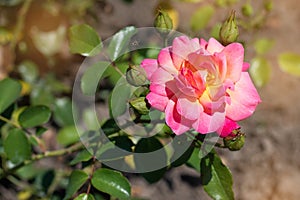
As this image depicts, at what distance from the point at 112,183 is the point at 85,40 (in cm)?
30

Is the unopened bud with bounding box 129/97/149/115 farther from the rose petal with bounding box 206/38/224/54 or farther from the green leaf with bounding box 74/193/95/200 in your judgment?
the green leaf with bounding box 74/193/95/200

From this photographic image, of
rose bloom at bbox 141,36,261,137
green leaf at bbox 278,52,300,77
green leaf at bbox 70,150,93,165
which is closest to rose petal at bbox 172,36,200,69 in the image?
rose bloom at bbox 141,36,261,137

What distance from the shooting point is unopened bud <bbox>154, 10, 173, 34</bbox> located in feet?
3.33

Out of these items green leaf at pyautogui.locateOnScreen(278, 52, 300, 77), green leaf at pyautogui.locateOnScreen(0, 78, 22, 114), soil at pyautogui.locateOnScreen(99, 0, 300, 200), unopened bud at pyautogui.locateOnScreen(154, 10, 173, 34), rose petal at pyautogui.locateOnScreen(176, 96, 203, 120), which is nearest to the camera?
rose petal at pyautogui.locateOnScreen(176, 96, 203, 120)

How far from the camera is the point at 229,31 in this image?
972 mm

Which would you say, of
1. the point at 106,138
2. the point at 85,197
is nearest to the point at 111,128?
the point at 106,138

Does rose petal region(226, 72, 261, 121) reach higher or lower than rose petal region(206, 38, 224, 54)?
lower

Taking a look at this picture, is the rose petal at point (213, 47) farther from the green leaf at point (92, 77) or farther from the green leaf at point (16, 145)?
the green leaf at point (16, 145)

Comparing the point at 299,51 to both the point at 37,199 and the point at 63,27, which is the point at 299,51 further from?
the point at 37,199

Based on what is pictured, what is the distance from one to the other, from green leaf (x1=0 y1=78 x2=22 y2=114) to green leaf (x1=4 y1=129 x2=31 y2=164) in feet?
0.21

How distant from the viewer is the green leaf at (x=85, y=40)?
1161mm

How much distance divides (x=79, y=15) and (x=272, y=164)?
0.89m

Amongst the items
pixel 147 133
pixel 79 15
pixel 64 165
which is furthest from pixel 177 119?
pixel 79 15

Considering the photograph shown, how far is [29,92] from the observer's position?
1.89 meters
